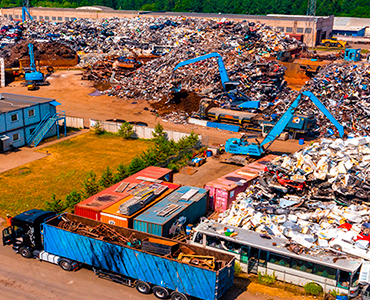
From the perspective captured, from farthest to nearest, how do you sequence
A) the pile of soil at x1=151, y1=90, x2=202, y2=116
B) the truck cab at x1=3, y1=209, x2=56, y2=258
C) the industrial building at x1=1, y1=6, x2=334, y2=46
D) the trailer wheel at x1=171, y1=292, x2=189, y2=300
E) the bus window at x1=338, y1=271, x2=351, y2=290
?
the industrial building at x1=1, y1=6, x2=334, y2=46 → the pile of soil at x1=151, y1=90, x2=202, y2=116 → the truck cab at x1=3, y1=209, x2=56, y2=258 → the bus window at x1=338, y1=271, x2=351, y2=290 → the trailer wheel at x1=171, y1=292, x2=189, y2=300

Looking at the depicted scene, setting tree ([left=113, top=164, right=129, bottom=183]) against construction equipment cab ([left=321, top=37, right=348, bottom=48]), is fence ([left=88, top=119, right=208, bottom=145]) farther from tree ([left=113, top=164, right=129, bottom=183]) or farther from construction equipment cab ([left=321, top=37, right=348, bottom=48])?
construction equipment cab ([left=321, top=37, right=348, bottom=48])

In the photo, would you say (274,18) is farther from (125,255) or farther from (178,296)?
(178,296)

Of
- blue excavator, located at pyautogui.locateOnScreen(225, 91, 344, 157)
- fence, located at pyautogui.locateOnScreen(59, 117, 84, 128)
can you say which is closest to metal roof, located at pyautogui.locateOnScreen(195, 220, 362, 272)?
blue excavator, located at pyautogui.locateOnScreen(225, 91, 344, 157)

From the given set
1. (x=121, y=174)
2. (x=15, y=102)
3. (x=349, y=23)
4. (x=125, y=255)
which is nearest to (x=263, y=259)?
(x=125, y=255)

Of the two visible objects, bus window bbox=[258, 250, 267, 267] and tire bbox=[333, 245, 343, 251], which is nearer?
tire bbox=[333, 245, 343, 251]

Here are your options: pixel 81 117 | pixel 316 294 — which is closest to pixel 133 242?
pixel 316 294

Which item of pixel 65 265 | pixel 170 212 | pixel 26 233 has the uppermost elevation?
pixel 170 212

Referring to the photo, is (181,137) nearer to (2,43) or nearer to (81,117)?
(81,117)

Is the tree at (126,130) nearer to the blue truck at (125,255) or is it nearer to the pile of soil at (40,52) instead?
the blue truck at (125,255)
